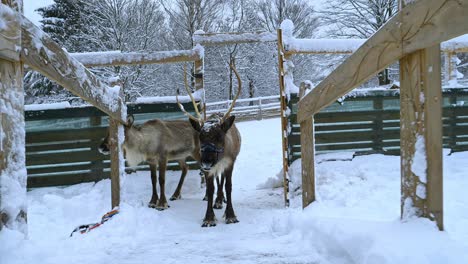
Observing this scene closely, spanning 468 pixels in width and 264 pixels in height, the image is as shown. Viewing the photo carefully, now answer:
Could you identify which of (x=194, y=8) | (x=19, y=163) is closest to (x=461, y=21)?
(x=19, y=163)

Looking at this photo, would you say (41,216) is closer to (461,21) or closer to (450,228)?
(450,228)

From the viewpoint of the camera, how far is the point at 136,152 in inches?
248

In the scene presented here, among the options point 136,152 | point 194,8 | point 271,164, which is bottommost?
point 271,164

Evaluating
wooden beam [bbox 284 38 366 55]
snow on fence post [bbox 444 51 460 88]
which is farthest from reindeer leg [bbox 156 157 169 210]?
snow on fence post [bbox 444 51 460 88]

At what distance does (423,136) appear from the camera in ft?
6.70

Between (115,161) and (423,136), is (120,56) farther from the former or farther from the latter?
(423,136)

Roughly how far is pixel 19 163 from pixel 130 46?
57.5 feet

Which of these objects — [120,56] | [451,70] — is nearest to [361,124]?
[451,70]

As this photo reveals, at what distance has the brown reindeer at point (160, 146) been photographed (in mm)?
6102

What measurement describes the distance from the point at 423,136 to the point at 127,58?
17.5 ft

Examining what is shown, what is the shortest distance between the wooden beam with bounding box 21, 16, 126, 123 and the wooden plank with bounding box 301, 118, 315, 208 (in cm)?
203

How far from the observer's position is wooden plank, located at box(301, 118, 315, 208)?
12.8 feet

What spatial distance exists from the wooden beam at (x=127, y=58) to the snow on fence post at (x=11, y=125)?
13.9ft

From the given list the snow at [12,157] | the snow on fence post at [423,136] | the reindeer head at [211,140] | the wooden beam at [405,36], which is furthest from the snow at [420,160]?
the reindeer head at [211,140]
